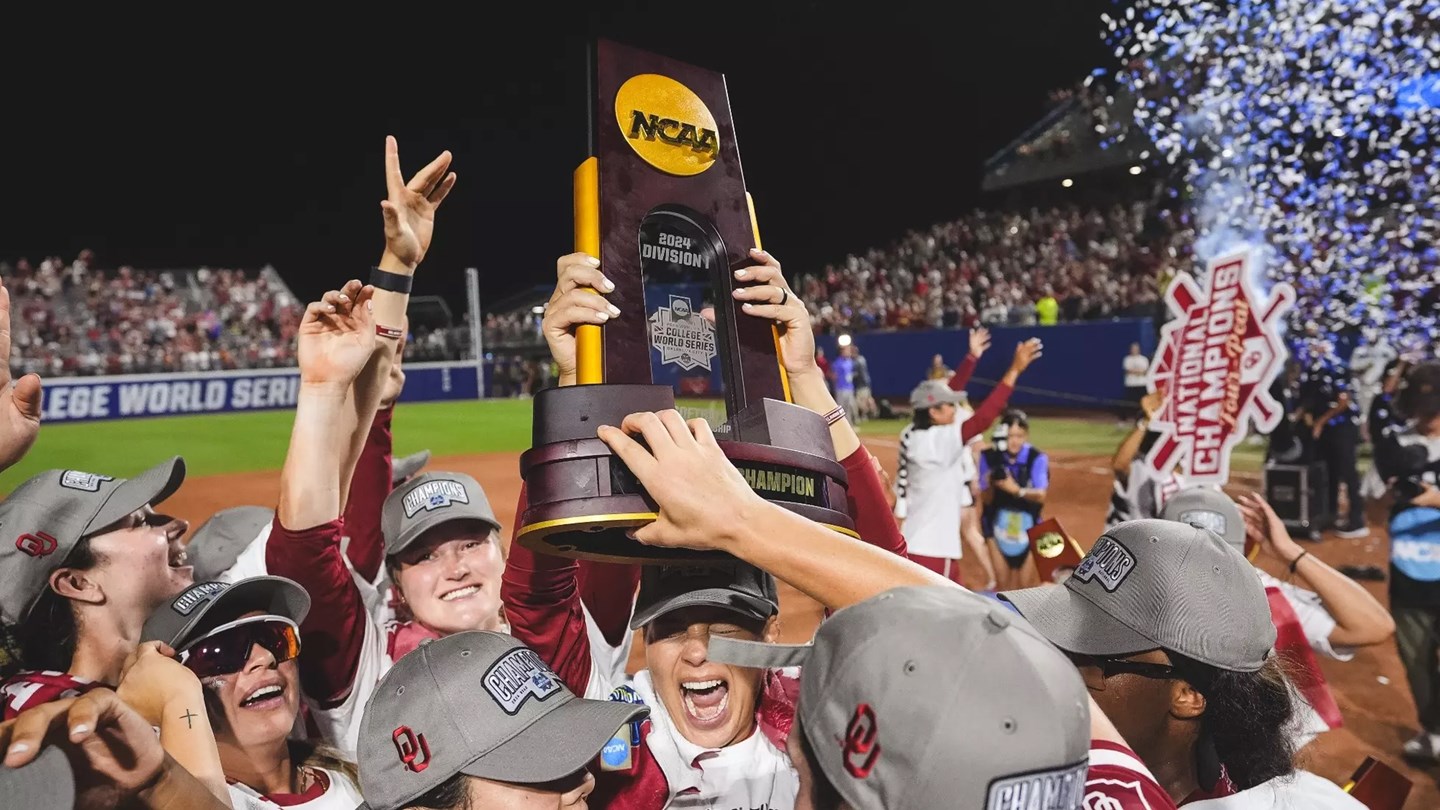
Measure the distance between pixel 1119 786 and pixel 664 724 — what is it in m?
1.20

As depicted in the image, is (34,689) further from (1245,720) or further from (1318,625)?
(1318,625)

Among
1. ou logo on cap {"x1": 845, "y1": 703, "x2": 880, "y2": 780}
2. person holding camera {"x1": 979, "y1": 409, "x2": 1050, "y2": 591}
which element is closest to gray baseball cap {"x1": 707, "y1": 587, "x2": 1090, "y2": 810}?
ou logo on cap {"x1": 845, "y1": 703, "x2": 880, "y2": 780}

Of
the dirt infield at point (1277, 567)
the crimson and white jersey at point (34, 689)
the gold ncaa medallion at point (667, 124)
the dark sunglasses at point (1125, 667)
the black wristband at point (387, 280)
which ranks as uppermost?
the gold ncaa medallion at point (667, 124)

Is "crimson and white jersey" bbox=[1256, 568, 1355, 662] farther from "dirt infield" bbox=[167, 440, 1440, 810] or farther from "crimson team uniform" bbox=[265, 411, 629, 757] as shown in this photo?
"crimson team uniform" bbox=[265, 411, 629, 757]

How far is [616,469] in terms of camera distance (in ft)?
4.94

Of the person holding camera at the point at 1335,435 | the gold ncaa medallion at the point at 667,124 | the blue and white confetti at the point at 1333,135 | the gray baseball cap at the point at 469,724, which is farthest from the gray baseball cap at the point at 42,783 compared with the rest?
the person holding camera at the point at 1335,435

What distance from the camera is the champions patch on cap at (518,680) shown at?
179 cm

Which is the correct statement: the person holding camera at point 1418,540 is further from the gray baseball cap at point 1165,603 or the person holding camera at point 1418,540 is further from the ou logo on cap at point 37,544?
the ou logo on cap at point 37,544

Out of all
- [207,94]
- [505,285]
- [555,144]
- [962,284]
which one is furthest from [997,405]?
[505,285]

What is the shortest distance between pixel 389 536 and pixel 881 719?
2301 mm

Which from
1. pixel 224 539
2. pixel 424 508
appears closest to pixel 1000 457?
pixel 424 508

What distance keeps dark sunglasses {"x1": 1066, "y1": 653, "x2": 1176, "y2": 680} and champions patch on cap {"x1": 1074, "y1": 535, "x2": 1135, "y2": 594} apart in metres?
0.15

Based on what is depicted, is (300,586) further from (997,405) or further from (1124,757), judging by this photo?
(997,405)

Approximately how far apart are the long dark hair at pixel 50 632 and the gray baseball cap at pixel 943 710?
205cm
